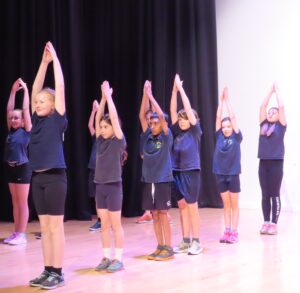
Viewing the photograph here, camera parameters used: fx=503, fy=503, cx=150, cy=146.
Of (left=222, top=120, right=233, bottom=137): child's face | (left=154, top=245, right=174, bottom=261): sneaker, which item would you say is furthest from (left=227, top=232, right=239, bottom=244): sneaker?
(left=222, top=120, right=233, bottom=137): child's face

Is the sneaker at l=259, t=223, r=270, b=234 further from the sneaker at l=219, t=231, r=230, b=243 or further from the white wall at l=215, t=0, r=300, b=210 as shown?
the white wall at l=215, t=0, r=300, b=210

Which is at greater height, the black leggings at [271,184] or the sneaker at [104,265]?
the black leggings at [271,184]

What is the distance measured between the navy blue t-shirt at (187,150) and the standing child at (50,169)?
1.27 metres

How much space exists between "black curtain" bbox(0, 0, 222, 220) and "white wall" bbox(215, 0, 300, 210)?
0.87 ft

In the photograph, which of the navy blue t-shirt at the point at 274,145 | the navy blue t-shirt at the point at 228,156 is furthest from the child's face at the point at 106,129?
the navy blue t-shirt at the point at 274,145

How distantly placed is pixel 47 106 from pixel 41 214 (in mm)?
691

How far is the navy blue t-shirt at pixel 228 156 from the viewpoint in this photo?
472 cm

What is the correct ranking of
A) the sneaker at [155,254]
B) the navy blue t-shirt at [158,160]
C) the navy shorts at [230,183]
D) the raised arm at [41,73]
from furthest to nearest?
the navy shorts at [230,183] < the sneaker at [155,254] < the navy blue t-shirt at [158,160] < the raised arm at [41,73]

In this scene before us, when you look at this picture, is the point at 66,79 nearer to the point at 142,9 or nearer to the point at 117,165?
the point at 142,9

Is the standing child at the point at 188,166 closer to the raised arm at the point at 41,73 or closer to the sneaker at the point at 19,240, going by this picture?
the raised arm at the point at 41,73

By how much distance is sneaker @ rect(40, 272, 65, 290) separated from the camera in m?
3.16

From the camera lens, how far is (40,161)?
10.3 ft

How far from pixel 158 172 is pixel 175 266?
71 cm

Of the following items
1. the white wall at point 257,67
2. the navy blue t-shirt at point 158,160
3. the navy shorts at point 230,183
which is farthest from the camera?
the white wall at point 257,67
